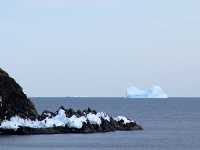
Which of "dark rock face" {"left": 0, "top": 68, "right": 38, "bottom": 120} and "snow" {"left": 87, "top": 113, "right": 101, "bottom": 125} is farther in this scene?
"snow" {"left": 87, "top": 113, "right": 101, "bottom": 125}

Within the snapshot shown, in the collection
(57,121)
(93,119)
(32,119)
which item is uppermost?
(93,119)


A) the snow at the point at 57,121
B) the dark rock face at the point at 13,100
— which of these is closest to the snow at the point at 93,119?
the snow at the point at 57,121

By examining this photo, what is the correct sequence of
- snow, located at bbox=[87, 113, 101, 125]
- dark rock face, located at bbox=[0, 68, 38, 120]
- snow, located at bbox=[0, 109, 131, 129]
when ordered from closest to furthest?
snow, located at bbox=[0, 109, 131, 129] → dark rock face, located at bbox=[0, 68, 38, 120] → snow, located at bbox=[87, 113, 101, 125]

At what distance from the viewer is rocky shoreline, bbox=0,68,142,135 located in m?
95.5

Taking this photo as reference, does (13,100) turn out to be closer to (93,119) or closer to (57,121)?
(57,121)

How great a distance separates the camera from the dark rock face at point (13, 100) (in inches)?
3917

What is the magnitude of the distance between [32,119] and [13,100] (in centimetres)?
515

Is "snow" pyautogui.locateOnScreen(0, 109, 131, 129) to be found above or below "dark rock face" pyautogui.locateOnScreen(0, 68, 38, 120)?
below

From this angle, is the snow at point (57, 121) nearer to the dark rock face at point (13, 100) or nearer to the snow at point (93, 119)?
the snow at point (93, 119)

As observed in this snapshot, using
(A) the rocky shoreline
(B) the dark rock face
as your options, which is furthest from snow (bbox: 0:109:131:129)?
(B) the dark rock face

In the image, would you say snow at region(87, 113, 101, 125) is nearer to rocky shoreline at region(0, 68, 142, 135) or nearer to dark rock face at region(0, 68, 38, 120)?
rocky shoreline at region(0, 68, 142, 135)

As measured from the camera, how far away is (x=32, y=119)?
9831 centimetres

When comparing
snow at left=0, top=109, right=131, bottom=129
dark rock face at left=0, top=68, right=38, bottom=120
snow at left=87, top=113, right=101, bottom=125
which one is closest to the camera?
snow at left=0, top=109, right=131, bottom=129

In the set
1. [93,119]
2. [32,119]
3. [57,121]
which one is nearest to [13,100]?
[32,119]
